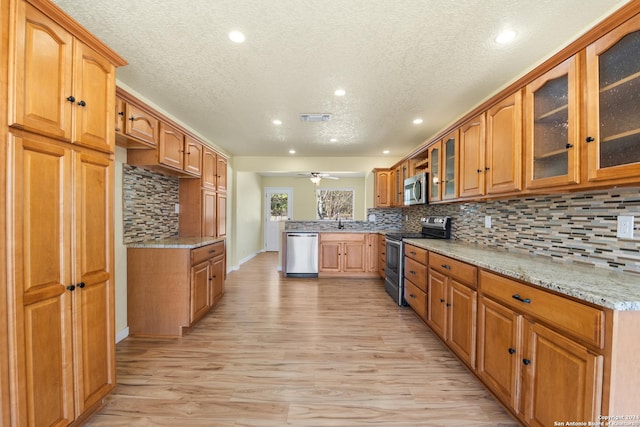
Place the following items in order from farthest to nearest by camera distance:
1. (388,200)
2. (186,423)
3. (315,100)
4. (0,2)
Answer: (388,200) < (315,100) < (186,423) < (0,2)

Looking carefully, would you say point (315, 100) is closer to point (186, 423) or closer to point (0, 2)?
point (0, 2)

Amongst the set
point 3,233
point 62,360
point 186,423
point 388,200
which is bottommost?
point 186,423

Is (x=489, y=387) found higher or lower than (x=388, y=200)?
lower

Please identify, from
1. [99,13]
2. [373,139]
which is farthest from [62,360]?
[373,139]

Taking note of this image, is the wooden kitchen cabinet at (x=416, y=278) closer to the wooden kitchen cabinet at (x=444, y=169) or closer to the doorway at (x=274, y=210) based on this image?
the wooden kitchen cabinet at (x=444, y=169)

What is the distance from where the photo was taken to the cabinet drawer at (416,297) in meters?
2.67

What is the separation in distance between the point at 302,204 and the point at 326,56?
20.9 feet

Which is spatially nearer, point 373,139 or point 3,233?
point 3,233

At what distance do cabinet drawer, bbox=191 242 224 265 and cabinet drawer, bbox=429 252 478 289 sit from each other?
7.76 ft

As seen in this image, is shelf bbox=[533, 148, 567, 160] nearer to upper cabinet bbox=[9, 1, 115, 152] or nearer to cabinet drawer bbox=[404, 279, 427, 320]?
cabinet drawer bbox=[404, 279, 427, 320]

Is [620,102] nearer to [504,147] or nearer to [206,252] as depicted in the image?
[504,147]

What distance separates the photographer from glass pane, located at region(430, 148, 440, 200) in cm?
308

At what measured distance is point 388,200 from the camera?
507 centimetres

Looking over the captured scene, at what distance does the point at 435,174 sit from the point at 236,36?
2550 mm
